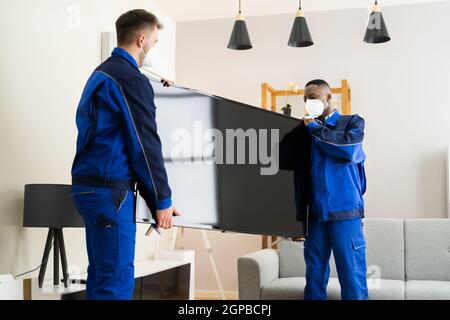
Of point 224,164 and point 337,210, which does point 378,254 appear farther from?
point 224,164

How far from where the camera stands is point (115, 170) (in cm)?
213

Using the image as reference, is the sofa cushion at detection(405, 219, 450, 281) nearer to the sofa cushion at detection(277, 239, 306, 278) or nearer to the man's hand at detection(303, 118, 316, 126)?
the sofa cushion at detection(277, 239, 306, 278)

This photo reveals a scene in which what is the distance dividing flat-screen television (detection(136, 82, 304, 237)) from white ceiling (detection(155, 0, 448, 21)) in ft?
8.96

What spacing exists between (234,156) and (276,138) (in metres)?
0.30

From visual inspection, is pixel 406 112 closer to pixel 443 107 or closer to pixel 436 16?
pixel 443 107

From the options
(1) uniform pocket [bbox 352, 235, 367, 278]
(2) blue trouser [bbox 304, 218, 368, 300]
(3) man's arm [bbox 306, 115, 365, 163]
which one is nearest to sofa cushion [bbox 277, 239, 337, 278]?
(2) blue trouser [bbox 304, 218, 368, 300]

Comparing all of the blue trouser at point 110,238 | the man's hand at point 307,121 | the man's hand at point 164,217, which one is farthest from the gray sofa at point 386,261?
the blue trouser at point 110,238

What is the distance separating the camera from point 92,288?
2.15 meters

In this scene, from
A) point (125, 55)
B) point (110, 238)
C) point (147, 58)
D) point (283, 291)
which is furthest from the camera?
point (283, 291)

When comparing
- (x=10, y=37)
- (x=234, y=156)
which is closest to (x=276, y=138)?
(x=234, y=156)

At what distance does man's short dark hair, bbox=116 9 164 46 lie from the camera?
2.37m

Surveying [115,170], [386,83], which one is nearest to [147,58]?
[115,170]

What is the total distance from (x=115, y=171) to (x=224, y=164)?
0.83m

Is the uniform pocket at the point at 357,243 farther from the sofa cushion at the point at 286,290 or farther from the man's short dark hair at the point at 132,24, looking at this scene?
the man's short dark hair at the point at 132,24
